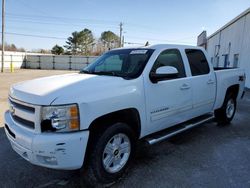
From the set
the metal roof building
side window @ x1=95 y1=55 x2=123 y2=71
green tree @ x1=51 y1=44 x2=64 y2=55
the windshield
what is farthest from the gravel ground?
green tree @ x1=51 y1=44 x2=64 y2=55

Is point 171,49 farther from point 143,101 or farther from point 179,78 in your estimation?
point 143,101

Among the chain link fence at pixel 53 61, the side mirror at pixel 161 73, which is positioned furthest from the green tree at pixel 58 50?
the side mirror at pixel 161 73

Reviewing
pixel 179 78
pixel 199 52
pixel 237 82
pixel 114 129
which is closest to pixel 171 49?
pixel 179 78

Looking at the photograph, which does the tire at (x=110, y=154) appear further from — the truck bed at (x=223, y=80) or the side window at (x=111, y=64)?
the truck bed at (x=223, y=80)

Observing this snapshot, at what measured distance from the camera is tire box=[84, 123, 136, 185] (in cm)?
290

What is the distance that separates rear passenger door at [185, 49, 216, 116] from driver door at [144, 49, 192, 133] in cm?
25

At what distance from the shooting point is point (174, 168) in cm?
362

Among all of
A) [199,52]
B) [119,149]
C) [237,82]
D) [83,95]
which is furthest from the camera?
[237,82]

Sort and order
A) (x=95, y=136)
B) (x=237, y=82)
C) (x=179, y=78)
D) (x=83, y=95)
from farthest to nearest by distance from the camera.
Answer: (x=237, y=82) < (x=179, y=78) < (x=95, y=136) < (x=83, y=95)

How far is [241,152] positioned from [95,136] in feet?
9.65

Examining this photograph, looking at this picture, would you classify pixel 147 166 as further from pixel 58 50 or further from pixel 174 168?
pixel 58 50

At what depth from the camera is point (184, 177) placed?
335 centimetres

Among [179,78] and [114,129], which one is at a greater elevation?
[179,78]

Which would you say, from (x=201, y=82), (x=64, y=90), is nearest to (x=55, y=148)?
(x=64, y=90)
